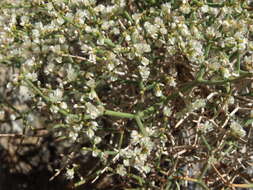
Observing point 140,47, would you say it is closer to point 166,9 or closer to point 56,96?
point 166,9

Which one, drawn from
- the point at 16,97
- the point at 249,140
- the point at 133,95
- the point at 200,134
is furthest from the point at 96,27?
the point at 16,97

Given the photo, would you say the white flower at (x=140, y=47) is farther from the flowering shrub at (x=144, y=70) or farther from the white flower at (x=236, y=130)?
the white flower at (x=236, y=130)

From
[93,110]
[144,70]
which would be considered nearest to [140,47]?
[144,70]

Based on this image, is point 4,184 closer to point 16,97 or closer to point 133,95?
point 16,97

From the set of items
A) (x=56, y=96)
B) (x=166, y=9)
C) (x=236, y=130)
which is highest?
(x=166, y=9)

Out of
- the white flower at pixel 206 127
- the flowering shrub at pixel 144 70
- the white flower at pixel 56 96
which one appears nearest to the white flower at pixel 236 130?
the flowering shrub at pixel 144 70

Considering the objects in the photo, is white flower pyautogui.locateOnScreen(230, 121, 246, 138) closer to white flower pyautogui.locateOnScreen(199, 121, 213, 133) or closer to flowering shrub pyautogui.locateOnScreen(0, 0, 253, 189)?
flowering shrub pyautogui.locateOnScreen(0, 0, 253, 189)

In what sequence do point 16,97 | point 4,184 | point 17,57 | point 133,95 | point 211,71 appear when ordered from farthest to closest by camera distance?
point 16,97 → point 4,184 → point 133,95 → point 17,57 → point 211,71

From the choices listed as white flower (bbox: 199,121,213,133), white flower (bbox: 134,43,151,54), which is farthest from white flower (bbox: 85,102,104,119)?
white flower (bbox: 199,121,213,133)
